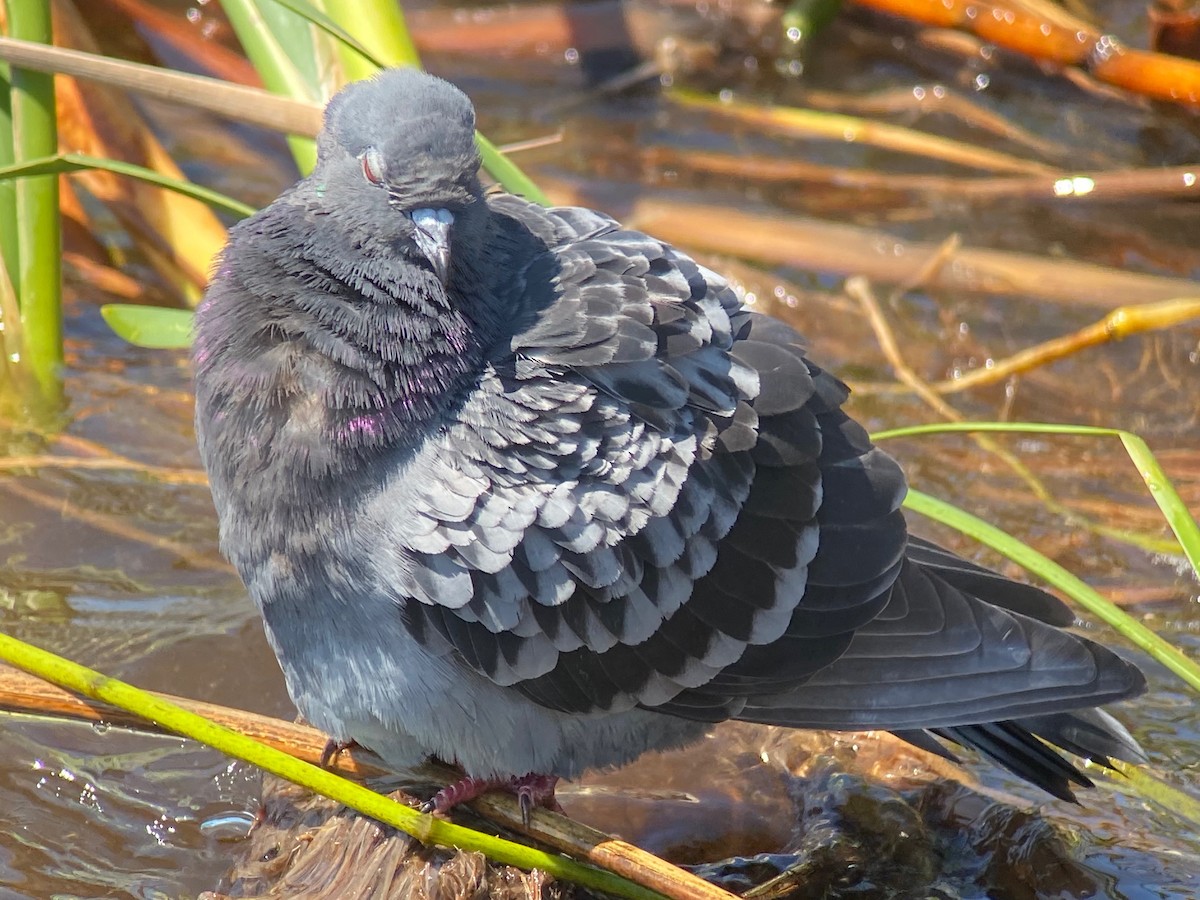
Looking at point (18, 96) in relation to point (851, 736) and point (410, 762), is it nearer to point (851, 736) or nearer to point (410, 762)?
point (410, 762)

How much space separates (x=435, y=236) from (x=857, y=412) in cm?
422

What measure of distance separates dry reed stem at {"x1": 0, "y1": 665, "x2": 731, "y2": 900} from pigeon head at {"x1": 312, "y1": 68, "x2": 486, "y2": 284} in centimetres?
162

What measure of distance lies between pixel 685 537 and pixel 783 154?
6649mm

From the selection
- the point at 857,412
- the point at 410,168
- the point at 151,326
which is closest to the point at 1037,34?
the point at 857,412

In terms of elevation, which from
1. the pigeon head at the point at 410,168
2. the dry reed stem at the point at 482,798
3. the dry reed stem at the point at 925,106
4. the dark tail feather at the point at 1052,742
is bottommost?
the dark tail feather at the point at 1052,742

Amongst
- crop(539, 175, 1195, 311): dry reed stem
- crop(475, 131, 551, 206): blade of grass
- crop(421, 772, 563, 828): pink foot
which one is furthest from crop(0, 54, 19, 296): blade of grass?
crop(539, 175, 1195, 311): dry reed stem

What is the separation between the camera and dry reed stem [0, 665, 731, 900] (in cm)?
442

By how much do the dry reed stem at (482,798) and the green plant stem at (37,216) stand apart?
2.80m

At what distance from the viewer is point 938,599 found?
17.1ft

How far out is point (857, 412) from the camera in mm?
8289

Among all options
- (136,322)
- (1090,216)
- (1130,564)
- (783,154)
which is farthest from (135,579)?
(1090,216)

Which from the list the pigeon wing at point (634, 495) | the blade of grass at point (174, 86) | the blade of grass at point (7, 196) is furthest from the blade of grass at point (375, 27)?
the pigeon wing at point (634, 495)

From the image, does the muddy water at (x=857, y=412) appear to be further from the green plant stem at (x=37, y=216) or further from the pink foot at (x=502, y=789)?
the pink foot at (x=502, y=789)

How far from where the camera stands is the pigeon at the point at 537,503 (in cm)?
464
